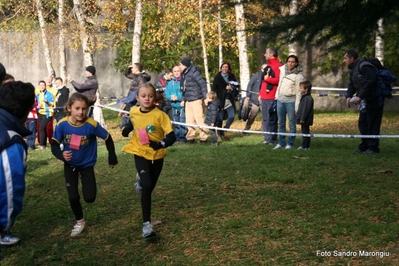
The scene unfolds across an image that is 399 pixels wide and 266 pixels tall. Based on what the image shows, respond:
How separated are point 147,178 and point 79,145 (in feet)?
2.95

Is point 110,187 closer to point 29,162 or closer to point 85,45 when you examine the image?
point 29,162

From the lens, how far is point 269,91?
15031 millimetres

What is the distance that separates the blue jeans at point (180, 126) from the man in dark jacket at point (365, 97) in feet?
16.2

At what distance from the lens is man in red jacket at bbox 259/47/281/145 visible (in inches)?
578

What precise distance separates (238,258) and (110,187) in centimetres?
436

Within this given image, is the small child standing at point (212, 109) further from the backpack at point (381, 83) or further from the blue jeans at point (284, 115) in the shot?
the backpack at point (381, 83)

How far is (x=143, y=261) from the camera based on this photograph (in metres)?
6.80

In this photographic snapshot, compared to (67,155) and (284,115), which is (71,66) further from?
(67,155)

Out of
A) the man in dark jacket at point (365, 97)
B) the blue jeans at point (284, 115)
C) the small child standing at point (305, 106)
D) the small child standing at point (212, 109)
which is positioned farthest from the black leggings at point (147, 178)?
the small child standing at point (212, 109)

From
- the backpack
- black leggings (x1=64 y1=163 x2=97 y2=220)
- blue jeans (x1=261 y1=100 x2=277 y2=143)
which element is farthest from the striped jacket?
blue jeans (x1=261 y1=100 x2=277 y2=143)

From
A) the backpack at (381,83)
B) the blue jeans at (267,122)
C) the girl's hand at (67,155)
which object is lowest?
the blue jeans at (267,122)

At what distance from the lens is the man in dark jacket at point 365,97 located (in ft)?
40.1

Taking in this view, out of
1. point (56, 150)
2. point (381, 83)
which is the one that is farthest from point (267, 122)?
point (56, 150)

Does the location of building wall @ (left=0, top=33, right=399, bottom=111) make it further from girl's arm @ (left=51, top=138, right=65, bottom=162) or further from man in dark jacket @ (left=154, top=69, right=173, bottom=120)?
girl's arm @ (left=51, top=138, right=65, bottom=162)
